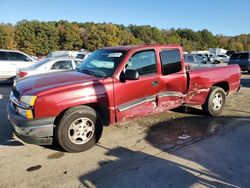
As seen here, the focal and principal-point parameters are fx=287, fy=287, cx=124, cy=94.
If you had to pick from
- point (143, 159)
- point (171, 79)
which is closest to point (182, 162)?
point (143, 159)

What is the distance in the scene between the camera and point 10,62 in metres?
14.3

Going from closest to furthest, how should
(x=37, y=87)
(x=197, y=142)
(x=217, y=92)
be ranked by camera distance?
(x=37, y=87), (x=197, y=142), (x=217, y=92)

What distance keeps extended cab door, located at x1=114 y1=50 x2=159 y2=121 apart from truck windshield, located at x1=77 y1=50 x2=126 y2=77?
226 millimetres

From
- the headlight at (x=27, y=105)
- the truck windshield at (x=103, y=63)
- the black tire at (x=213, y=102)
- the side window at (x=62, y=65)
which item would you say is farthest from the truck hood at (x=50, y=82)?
the side window at (x=62, y=65)

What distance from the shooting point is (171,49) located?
6.36 m

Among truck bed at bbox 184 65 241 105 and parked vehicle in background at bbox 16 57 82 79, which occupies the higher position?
parked vehicle in background at bbox 16 57 82 79

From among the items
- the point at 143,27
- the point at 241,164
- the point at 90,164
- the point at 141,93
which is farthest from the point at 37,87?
the point at 143,27

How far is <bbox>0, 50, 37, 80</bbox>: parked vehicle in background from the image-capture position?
1402cm

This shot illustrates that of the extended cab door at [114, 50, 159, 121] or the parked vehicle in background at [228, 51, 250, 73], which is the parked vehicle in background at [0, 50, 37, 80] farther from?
the parked vehicle in background at [228, 51, 250, 73]

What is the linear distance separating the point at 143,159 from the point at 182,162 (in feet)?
2.00

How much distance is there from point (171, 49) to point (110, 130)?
7.31 feet

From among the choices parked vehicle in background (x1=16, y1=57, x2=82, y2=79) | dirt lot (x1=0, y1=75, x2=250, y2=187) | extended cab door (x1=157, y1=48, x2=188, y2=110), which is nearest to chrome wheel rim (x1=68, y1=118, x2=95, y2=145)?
dirt lot (x1=0, y1=75, x2=250, y2=187)

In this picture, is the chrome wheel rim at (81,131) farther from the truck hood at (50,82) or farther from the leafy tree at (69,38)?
the leafy tree at (69,38)

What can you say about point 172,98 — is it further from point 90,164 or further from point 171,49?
point 90,164
